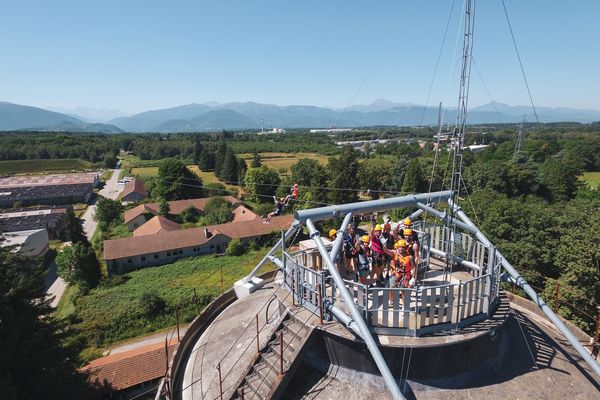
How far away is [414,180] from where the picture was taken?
7262 cm

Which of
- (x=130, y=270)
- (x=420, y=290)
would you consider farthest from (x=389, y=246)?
(x=130, y=270)

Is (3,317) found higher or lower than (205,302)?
higher

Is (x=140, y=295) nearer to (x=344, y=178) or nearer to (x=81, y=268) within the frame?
(x=81, y=268)

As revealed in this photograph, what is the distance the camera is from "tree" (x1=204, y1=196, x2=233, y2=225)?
220ft

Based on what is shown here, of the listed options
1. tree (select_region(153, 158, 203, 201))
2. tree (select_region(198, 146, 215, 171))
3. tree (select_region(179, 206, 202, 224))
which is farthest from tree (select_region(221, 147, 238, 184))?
tree (select_region(179, 206, 202, 224))

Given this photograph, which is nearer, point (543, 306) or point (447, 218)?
point (543, 306)

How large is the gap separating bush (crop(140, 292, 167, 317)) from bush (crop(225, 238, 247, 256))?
16.1 m

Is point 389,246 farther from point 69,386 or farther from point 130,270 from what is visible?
point 130,270

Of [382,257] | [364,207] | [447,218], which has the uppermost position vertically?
[364,207]

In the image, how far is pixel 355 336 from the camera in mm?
8977

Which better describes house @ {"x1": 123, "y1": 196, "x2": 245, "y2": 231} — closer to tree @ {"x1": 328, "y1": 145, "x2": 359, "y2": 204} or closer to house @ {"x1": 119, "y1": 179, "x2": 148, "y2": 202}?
house @ {"x1": 119, "y1": 179, "x2": 148, "y2": 202}

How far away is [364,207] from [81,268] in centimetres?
4330

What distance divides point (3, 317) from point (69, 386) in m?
4.62

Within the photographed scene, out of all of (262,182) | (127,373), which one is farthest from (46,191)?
(127,373)
